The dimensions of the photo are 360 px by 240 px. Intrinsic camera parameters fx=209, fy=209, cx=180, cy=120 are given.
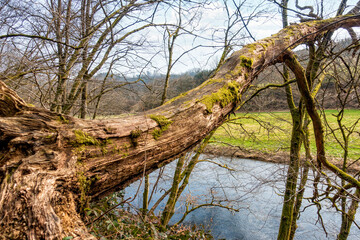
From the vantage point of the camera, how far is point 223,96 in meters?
1.67

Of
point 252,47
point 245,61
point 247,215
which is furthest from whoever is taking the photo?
point 247,215

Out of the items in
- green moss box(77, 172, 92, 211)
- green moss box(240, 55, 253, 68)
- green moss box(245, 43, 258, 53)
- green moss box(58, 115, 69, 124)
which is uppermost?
green moss box(245, 43, 258, 53)

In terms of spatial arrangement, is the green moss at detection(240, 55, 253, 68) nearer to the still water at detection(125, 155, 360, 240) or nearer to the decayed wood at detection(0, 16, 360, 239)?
the decayed wood at detection(0, 16, 360, 239)

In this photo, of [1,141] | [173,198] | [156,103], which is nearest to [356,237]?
[173,198]

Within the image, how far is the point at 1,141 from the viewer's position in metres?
1.02

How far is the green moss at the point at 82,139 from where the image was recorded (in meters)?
1.09

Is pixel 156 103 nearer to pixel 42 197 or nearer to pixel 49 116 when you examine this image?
pixel 49 116

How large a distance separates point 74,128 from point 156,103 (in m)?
3.29

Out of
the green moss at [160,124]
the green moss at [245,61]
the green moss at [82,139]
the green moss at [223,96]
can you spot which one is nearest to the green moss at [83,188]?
the green moss at [82,139]

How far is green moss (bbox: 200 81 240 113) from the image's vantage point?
62.5 inches

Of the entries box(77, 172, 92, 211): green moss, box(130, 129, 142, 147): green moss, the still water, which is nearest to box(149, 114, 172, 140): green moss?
box(130, 129, 142, 147): green moss

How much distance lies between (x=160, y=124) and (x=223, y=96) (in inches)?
23.8

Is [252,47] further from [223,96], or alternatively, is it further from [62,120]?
[62,120]

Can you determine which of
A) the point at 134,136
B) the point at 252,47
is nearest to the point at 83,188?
the point at 134,136
